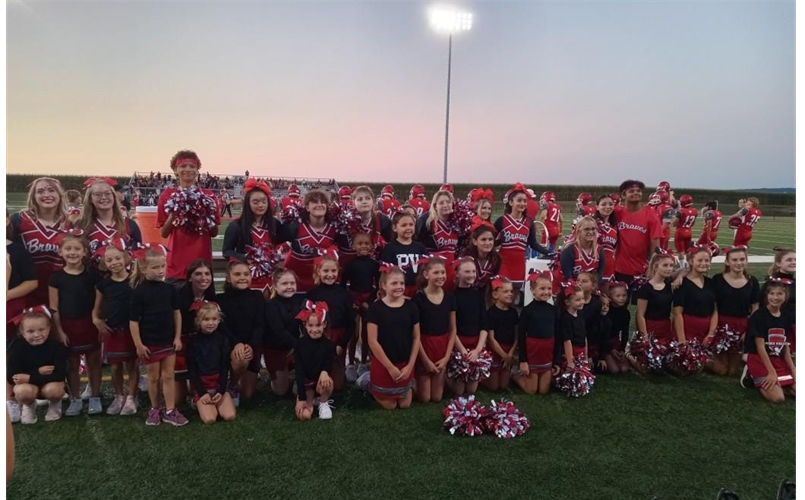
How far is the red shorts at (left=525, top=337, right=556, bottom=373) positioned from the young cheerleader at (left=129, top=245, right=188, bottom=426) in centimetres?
261

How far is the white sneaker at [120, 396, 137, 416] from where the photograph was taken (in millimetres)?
3494

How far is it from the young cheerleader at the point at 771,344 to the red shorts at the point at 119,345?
4.77m

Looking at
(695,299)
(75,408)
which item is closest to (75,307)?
(75,408)

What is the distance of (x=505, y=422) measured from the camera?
330 cm

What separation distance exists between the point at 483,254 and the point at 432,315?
0.81m

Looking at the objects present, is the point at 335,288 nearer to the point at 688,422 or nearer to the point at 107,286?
the point at 107,286

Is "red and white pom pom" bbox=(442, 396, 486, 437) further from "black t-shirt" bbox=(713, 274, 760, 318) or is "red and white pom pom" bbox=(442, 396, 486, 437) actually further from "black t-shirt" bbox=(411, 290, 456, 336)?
"black t-shirt" bbox=(713, 274, 760, 318)

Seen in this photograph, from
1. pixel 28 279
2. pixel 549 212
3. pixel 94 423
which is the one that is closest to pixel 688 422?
pixel 94 423

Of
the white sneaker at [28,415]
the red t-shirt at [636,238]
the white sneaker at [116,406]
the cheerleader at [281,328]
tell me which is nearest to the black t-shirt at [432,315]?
the cheerleader at [281,328]

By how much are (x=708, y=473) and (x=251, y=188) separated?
368 centimetres

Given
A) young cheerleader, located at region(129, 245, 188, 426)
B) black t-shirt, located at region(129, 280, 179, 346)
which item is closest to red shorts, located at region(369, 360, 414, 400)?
young cheerleader, located at region(129, 245, 188, 426)

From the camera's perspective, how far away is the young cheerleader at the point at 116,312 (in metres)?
Answer: 3.38

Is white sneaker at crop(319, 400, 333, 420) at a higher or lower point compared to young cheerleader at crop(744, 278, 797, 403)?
lower

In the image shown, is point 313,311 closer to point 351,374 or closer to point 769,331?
point 351,374
